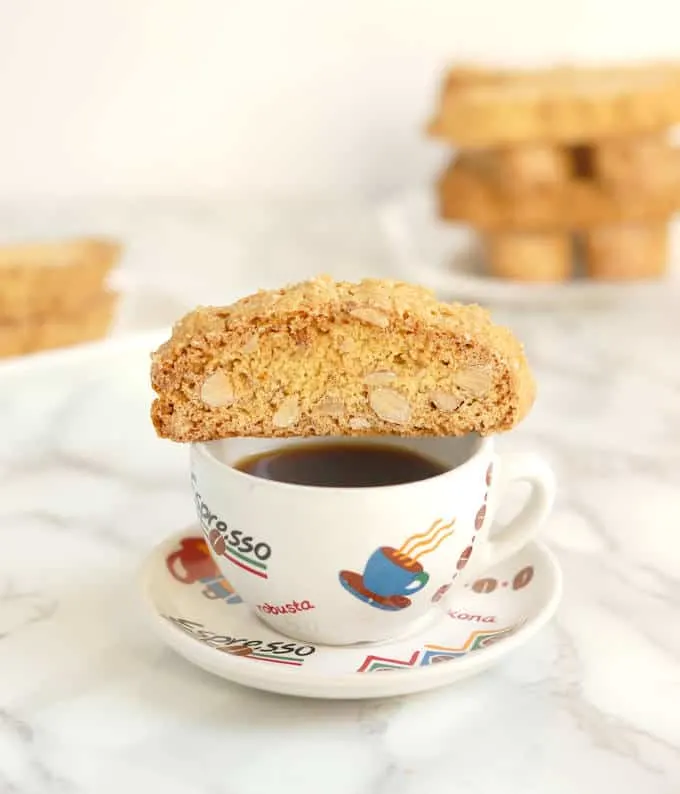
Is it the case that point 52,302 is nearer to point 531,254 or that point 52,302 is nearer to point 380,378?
point 531,254

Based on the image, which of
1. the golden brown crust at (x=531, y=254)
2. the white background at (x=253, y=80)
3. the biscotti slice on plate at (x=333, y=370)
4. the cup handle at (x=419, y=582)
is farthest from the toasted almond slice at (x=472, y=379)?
the white background at (x=253, y=80)

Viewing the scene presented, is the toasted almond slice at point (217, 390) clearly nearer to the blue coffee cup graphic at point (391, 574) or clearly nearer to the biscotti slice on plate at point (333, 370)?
the biscotti slice on plate at point (333, 370)

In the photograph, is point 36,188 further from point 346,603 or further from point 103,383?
point 346,603

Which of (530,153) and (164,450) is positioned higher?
(530,153)

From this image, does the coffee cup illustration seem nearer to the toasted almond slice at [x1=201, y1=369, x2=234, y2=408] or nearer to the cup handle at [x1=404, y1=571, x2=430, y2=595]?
the cup handle at [x1=404, y1=571, x2=430, y2=595]

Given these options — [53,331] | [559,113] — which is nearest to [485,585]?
[53,331]

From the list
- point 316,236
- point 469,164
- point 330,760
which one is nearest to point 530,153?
point 469,164
